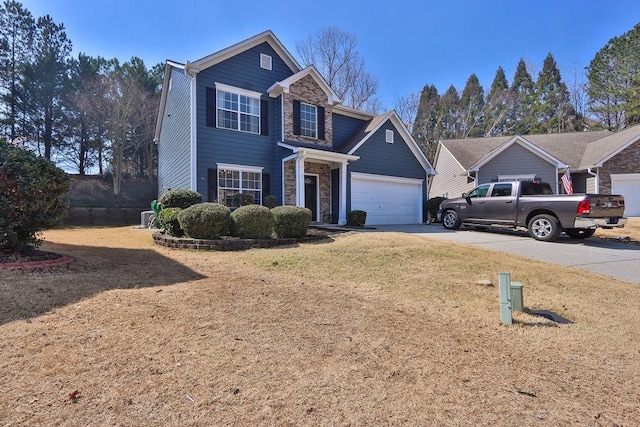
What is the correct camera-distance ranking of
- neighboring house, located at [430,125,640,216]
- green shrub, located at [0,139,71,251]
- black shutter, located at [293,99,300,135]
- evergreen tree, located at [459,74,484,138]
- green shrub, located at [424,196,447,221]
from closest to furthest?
green shrub, located at [0,139,71,251] < black shutter, located at [293,99,300,135] < green shrub, located at [424,196,447,221] < neighboring house, located at [430,125,640,216] < evergreen tree, located at [459,74,484,138]

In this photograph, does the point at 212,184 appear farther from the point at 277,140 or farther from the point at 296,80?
the point at 296,80

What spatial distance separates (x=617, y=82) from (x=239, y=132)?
3498cm

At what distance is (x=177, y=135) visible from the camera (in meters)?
13.8

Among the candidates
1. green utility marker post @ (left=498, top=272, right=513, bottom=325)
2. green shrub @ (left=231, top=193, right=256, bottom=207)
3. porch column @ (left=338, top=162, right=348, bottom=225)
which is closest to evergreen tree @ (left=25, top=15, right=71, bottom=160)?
green shrub @ (left=231, top=193, right=256, bottom=207)

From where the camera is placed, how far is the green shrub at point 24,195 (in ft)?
18.4

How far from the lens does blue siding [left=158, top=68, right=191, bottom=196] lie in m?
12.3

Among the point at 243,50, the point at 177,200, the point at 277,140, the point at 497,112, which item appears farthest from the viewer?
the point at 497,112

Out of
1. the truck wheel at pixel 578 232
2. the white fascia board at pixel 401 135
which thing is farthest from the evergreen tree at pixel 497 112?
the truck wheel at pixel 578 232

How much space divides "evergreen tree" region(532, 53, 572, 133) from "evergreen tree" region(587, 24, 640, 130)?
3188 mm

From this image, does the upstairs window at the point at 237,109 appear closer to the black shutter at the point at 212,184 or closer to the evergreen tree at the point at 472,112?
the black shutter at the point at 212,184

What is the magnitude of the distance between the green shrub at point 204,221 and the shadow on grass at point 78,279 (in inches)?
49.8

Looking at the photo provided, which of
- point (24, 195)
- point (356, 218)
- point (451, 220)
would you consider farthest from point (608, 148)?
point (24, 195)

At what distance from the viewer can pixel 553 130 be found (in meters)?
35.7

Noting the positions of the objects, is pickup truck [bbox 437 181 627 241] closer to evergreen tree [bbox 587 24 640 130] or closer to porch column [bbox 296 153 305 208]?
porch column [bbox 296 153 305 208]
